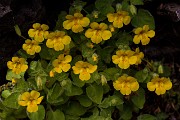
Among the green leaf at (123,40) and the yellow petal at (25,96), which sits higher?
the green leaf at (123,40)

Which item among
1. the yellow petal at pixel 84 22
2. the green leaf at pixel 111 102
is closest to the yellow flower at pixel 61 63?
the yellow petal at pixel 84 22

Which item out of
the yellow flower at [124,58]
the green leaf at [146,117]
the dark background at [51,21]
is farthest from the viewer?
the green leaf at [146,117]

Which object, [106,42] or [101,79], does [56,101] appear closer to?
[101,79]

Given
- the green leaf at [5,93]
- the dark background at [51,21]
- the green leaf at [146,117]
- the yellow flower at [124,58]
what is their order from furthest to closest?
1. the green leaf at [146,117]
2. the green leaf at [5,93]
3. the yellow flower at [124,58]
4. the dark background at [51,21]

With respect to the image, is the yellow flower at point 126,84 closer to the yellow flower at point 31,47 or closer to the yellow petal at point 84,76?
the yellow petal at point 84,76

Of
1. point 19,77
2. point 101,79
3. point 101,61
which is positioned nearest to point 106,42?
point 101,61
